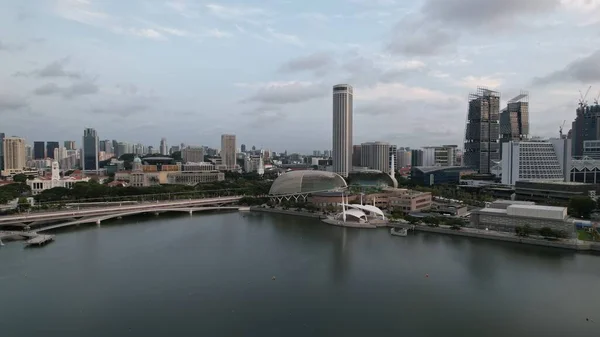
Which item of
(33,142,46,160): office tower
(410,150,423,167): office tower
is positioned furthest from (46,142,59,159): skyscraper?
(410,150,423,167): office tower

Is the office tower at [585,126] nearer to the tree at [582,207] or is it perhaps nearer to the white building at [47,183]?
the tree at [582,207]

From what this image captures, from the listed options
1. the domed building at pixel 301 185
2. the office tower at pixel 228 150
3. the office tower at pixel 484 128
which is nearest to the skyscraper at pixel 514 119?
the office tower at pixel 484 128

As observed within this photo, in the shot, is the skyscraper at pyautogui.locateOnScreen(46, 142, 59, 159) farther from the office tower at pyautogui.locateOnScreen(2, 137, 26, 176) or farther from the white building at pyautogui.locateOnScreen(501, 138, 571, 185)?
the white building at pyautogui.locateOnScreen(501, 138, 571, 185)

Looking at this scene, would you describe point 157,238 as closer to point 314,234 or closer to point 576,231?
point 314,234

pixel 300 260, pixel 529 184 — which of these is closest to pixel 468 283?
pixel 300 260

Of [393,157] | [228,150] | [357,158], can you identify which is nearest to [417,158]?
[357,158]
